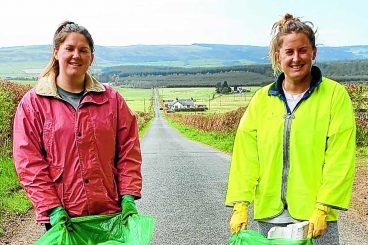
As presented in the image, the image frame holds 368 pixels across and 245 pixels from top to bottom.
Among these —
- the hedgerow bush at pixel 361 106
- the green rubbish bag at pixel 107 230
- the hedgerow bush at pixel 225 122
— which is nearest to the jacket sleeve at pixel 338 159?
the green rubbish bag at pixel 107 230

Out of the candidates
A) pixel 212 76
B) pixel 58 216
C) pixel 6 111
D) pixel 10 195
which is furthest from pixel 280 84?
pixel 212 76

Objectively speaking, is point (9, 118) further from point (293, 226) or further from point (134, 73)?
point (134, 73)

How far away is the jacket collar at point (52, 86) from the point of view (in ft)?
10.9

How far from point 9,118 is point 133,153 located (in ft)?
31.5

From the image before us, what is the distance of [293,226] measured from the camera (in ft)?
9.80

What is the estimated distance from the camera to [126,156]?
353cm

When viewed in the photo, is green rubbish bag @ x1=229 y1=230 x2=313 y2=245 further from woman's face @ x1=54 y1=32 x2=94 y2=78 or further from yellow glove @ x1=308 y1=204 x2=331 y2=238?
woman's face @ x1=54 y1=32 x2=94 y2=78

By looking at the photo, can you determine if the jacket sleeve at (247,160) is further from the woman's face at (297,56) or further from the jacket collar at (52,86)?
the jacket collar at (52,86)

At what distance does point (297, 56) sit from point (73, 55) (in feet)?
4.42

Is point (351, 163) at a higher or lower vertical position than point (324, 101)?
lower

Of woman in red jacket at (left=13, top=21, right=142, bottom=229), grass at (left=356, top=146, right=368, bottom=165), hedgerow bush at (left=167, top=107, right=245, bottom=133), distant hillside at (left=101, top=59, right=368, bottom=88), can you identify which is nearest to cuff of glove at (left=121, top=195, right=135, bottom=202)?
woman in red jacket at (left=13, top=21, right=142, bottom=229)

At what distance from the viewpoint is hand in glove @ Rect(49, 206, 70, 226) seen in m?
3.17

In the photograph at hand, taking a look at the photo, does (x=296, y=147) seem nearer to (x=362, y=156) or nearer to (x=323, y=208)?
(x=323, y=208)

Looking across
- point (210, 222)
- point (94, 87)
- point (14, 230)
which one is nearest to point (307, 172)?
point (94, 87)
